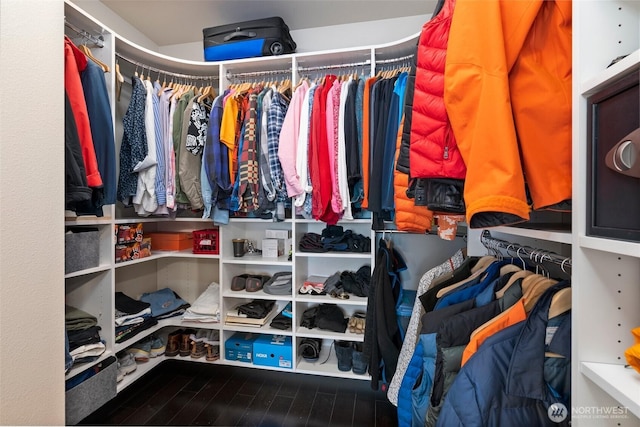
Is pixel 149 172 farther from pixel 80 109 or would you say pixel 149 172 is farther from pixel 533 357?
pixel 533 357

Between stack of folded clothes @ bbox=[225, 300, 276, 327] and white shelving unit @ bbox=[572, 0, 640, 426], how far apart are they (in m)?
1.67

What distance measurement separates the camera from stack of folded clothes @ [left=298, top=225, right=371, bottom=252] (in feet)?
5.99

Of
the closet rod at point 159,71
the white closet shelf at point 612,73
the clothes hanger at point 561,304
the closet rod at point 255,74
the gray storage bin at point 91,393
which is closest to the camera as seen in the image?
the white closet shelf at point 612,73

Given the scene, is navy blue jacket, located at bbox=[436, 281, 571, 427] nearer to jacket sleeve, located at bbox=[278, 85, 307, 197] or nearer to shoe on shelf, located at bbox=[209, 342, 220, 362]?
jacket sleeve, located at bbox=[278, 85, 307, 197]

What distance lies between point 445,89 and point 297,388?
1.97m

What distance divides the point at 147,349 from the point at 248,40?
2305 mm

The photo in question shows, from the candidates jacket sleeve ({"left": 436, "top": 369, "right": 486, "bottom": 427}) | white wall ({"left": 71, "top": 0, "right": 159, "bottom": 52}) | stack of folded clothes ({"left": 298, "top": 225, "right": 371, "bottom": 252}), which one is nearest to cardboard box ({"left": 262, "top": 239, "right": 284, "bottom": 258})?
stack of folded clothes ({"left": 298, "top": 225, "right": 371, "bottom": 252})

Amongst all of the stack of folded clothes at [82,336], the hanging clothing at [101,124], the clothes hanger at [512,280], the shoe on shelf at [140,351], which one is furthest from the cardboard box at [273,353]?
the clothes hanger at [512,280]

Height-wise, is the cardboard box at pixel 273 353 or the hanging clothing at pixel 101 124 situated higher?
the hanging clothing at pixel 101 124

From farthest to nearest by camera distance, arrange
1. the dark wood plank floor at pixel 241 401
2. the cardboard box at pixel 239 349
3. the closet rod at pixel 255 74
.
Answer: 1. the closet rod at pixel 255 74
2. the cardboard box at pixel 239 349
3. the dark wood plank floor at pixel 241 401

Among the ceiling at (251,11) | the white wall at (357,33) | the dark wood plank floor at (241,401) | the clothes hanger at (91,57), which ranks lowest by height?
the dark wood plank floor at (241,401)

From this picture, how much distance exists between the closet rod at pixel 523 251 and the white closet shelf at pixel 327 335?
999mm

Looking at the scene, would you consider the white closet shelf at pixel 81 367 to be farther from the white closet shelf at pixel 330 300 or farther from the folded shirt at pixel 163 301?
the white closet shelf at pixel 330 300

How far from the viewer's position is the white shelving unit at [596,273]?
53cm
